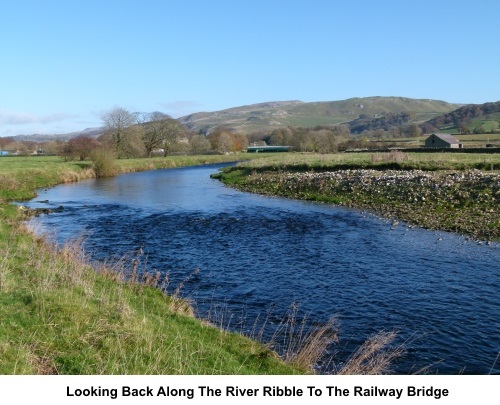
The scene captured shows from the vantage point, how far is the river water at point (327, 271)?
1285 centimetres

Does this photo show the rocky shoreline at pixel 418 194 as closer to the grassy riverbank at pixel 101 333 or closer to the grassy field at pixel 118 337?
the grassy field at pixel 118 337

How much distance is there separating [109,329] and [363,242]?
1719cm

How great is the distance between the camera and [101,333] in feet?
31.8

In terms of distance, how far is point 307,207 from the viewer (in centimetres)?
3903

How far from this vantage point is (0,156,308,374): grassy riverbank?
8336 millimetres

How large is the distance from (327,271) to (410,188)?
881 inches

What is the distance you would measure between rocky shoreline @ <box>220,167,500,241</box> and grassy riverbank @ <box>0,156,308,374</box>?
1851cm

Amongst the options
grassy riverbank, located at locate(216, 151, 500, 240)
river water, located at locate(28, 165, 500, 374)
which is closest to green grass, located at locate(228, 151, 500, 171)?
grassy riverbank, located at locate(216, 151, 500, 240)

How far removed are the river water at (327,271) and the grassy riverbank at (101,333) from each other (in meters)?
1.84

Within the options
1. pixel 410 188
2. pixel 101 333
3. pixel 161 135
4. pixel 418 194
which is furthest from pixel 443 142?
pixel 101 333

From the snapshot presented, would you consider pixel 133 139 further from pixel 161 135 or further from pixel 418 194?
pixel 418 194

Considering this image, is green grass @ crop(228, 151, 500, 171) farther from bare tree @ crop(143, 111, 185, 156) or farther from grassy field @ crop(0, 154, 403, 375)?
bare tree @ crop(143, 111, 185, 156)

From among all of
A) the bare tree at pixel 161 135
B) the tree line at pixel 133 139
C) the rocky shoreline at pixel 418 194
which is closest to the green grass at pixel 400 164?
the rocky shoreline at pixel 418 194

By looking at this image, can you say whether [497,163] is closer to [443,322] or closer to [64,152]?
[443,322]
